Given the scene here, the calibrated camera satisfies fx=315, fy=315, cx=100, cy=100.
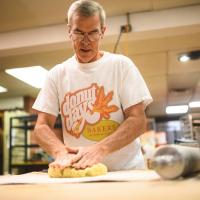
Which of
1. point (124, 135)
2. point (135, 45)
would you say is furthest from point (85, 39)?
point (135, 45)

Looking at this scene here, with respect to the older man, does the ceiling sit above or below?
above

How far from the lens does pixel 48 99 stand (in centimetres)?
138

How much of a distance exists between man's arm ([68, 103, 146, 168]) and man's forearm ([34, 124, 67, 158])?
0.36 feet

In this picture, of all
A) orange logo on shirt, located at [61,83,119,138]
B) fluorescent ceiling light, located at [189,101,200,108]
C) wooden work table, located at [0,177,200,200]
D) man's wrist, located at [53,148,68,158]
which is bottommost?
wooden work table, located at [0,177,200,200]

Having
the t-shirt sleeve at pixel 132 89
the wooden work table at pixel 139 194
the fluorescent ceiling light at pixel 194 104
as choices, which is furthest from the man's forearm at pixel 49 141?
the fluorescent ceiling light at pixel 194 104

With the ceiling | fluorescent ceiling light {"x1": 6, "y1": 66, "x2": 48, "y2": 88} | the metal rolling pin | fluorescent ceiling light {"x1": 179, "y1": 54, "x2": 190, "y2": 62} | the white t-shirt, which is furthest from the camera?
fluorescent ceiling light {"x1": 6, "y1": 66, "x2": 48, "y2": 88}

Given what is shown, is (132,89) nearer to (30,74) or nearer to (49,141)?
(49,141)

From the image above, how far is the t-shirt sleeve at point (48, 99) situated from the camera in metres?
1.38

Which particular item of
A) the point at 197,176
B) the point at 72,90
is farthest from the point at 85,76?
the point at 197,176

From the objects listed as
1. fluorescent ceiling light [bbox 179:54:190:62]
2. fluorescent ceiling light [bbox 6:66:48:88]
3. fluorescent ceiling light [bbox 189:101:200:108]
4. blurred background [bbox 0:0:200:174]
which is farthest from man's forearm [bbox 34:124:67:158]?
fluorescent ceiling light [bbox 189:101:200:108]

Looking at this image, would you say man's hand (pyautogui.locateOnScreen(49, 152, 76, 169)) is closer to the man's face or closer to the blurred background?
the man's face

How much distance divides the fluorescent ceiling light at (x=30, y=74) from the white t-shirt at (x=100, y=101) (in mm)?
3598

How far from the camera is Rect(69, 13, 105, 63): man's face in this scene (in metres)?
1.30

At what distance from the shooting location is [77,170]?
101 centimetres
